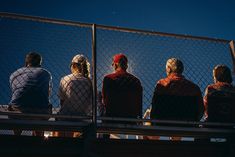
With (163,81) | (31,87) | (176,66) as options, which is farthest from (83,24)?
(176,66)

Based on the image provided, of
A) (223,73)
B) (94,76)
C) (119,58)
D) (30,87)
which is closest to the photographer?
(94,76)

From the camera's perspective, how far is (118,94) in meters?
5.69

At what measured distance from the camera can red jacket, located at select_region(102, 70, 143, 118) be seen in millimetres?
5605

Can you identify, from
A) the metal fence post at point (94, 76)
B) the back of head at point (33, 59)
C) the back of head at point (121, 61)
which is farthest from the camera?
the back of head at point (121, 61)

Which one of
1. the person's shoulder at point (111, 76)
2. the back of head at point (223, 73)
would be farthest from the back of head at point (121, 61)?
the back of head at point (223, 73)

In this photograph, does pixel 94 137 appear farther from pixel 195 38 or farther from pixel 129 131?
pixel 195 38

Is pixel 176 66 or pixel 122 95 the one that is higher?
pixel 176 66

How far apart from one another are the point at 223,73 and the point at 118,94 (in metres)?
1.84

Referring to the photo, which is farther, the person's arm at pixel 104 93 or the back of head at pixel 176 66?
the back of head at pixel 176 66

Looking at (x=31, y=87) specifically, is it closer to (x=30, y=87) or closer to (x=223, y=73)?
(x=30, y=87)

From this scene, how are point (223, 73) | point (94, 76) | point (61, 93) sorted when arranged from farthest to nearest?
point (223, 73) → point (61, 93) → point (94, 76)

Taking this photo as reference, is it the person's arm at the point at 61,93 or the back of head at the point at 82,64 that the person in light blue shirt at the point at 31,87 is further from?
the back of head at the point at 82,64

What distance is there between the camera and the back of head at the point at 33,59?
5875 millimetres

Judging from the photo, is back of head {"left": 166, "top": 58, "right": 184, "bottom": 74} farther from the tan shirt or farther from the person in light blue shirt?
the person in light blue shirt
